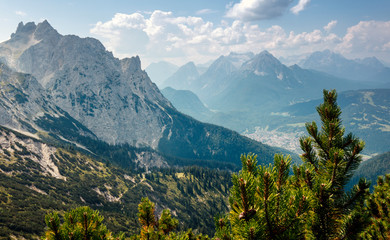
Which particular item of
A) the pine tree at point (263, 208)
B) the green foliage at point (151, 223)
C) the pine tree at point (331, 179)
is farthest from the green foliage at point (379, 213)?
the green foliage at point (151, 223)

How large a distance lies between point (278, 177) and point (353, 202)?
10.2ft

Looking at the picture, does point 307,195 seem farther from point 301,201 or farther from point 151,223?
point 151,223

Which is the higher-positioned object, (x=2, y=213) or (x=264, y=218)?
(x=264, y=218)

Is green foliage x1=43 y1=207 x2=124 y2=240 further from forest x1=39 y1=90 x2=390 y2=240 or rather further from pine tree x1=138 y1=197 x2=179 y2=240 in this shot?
pine tree x1=138 y1=197 x2=179 y2=240

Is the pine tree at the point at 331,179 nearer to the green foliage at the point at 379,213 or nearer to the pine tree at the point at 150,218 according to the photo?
the green foliage at the point at 379,213

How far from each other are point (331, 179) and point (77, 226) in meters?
8.51

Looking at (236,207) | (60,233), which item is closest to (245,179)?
(236,207)

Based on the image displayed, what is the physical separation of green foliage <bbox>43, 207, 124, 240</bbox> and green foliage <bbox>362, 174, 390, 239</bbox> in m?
8.61

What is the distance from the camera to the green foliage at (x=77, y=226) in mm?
6879

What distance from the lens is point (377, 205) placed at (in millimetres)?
11883

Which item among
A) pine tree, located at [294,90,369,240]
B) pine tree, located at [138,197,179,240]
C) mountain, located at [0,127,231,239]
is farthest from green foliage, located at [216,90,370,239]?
mountain, located at [0,127,231,239]

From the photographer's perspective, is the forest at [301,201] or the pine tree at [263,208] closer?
the pine tree at [263,208]

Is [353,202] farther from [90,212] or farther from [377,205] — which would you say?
[90,212]

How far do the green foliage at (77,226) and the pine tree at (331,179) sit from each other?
6872 millimetres
